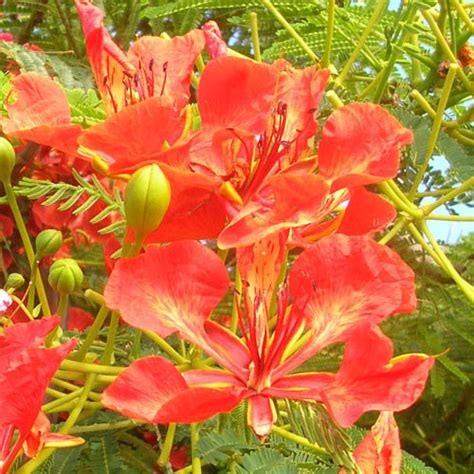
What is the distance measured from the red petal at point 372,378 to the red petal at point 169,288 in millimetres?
116

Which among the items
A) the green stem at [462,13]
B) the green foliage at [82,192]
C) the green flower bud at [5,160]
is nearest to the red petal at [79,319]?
the green foliage at [82,192]

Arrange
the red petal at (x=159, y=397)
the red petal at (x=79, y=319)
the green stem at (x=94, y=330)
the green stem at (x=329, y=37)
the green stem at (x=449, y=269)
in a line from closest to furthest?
the red petal at (x=159, y=397)
the green stem at (x=94, y=330)
the green stem at (x=449, y=269)
the green stem at (x=329, y=37)
the red petal at (x=79, y=319)

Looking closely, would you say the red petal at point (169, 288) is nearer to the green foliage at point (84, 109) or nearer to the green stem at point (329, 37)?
the green foliage at point (84, 109)

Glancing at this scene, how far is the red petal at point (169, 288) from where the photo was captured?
0.65 m

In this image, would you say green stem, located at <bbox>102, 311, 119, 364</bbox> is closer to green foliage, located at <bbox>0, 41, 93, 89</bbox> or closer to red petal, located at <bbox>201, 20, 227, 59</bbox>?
red petal, located at <bbox>201, 20, 227, 59</bbox>

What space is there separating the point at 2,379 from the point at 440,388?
0.74 meters

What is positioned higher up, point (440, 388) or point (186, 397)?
point (186, 397)

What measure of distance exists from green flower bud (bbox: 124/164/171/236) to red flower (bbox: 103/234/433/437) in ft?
0.07

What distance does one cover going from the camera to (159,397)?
2.07ft

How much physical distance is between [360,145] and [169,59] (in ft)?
0.76

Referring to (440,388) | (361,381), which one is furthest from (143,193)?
(440,388)

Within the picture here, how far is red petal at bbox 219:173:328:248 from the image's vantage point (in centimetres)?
68

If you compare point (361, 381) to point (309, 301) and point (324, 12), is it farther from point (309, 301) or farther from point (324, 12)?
point (324, 12)

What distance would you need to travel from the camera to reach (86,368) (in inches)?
29.7
